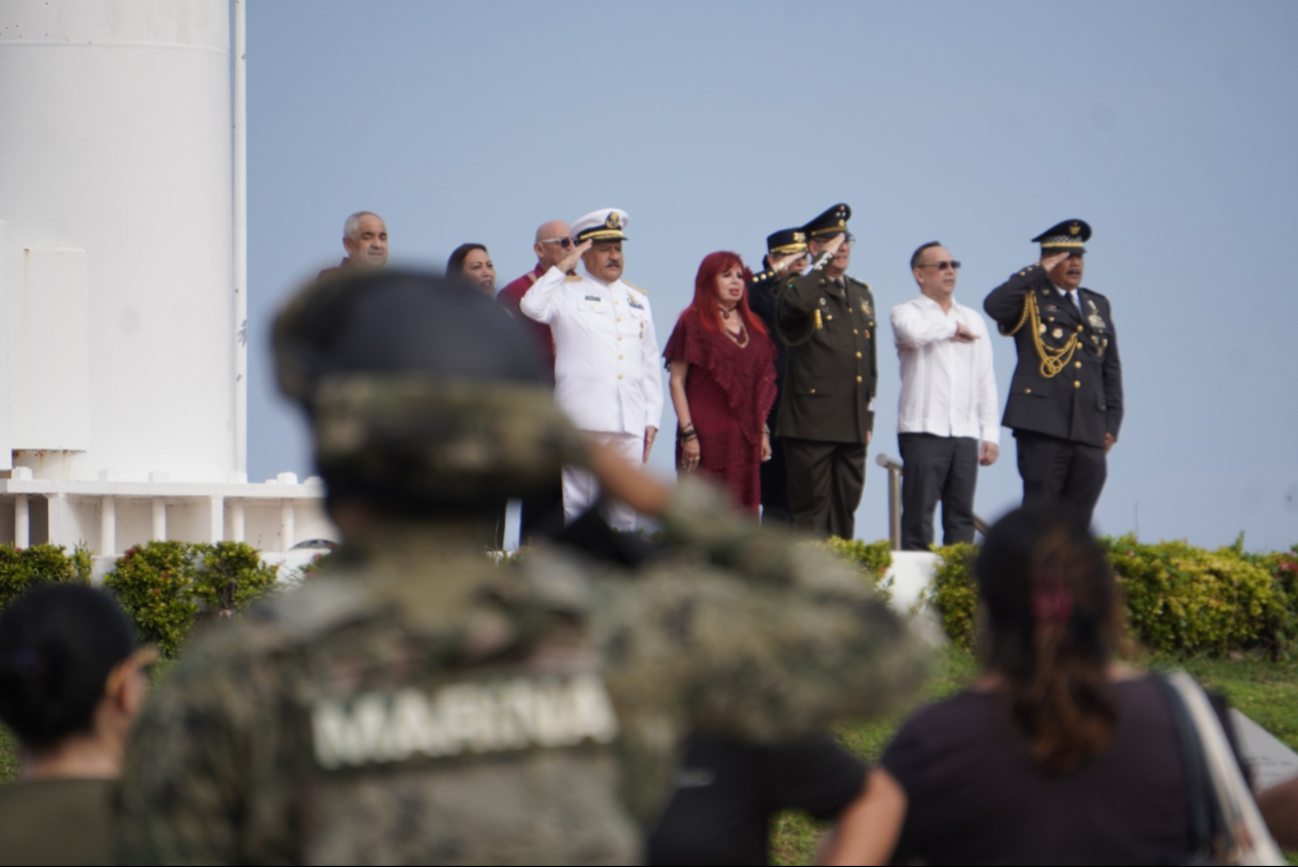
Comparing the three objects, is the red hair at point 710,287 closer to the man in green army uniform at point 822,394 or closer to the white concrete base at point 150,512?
the man in green army uniform at point 822,394

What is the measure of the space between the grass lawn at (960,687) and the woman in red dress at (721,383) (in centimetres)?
172

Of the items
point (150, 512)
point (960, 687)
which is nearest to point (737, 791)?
point (960, 687)

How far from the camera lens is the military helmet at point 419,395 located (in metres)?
1.47

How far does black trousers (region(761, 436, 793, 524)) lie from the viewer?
10.0 metres

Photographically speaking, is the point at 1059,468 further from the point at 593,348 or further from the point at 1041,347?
the point at 593,348

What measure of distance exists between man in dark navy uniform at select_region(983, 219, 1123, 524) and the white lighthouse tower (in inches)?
196

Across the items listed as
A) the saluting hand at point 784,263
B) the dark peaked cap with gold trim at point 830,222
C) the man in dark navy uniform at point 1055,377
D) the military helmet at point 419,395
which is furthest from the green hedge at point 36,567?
the military helmet at point 419,395

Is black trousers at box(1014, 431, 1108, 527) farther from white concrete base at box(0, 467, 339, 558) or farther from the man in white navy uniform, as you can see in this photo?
white concrete base at box(0, 467, 339, 558)

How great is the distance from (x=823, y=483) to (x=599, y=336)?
→ 5.84ft

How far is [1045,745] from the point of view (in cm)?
254

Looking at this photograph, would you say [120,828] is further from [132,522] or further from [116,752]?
[132,522]

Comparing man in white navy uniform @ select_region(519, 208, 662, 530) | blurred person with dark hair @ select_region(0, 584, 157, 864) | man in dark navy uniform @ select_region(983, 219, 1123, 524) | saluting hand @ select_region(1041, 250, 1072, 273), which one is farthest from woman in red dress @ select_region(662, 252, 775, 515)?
blurred person with dark hair @ select_region(0, 584, 157, 864)

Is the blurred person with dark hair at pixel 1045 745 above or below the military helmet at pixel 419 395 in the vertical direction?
below

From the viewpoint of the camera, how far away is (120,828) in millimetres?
1496
